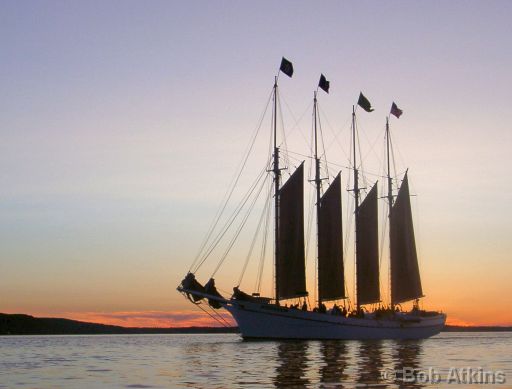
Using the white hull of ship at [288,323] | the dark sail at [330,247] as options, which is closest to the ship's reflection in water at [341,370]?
the white hull of ship at [288,323]

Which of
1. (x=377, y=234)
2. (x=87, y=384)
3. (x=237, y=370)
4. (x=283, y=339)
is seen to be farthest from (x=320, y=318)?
(x=87, y=384)

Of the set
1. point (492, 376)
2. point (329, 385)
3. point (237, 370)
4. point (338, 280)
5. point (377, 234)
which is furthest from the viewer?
point (377, 234)

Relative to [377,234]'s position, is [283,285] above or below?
below

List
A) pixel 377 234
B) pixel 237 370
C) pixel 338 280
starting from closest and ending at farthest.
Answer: pixel 237 370, pixel 338 280, pixel 377 234

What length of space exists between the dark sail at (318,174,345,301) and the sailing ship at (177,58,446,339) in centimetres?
12

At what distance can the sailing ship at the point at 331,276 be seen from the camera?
8606 cm

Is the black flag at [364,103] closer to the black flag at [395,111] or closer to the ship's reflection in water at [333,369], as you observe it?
the black flag at [395,111]

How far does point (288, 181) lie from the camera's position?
87.6 metres

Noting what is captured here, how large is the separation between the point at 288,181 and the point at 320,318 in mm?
15819

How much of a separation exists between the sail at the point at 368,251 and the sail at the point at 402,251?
4.19 m

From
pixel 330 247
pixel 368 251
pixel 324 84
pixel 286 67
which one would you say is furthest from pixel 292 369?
pixel 368 251

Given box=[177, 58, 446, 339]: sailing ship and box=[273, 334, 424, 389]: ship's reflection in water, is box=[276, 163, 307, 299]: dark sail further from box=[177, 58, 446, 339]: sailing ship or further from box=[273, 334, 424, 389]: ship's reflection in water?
box=[273, 334, 424, 389]: ship's reflection in water

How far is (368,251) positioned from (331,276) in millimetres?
9293

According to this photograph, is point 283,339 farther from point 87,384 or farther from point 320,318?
point 87,384
